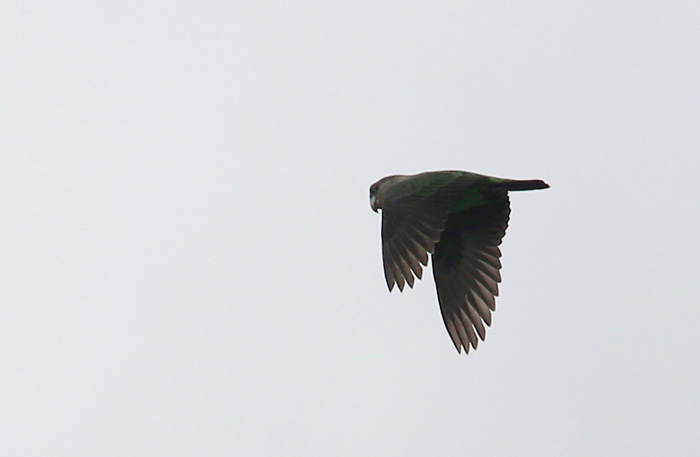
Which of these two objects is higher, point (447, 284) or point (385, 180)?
point (385, 180)

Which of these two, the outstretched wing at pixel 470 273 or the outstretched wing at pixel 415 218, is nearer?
A: the outstretched wing at pixel 415 218

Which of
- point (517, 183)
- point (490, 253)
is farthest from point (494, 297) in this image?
point (517, 183)

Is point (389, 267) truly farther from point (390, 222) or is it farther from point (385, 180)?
point (385, 180)

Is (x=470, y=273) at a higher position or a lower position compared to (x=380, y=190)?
lower

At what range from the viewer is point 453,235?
16.9 meters

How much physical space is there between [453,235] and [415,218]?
186cm

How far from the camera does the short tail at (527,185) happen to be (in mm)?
15461

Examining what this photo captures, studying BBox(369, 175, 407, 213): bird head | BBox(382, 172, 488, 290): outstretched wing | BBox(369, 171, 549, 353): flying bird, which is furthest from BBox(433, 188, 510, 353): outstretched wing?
BBox(382, 172, 488, 290): outstretched wing

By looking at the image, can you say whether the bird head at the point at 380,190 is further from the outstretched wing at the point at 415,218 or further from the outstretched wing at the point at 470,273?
the outstretched wing at the point at 470,273

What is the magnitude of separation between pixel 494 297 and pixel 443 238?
0.90 meters

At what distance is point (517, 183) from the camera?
51.1 feet

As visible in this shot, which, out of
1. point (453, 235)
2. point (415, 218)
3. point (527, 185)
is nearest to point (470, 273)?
point (453, 235)

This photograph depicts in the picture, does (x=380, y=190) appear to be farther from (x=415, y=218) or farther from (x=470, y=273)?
(x=470, y=273)

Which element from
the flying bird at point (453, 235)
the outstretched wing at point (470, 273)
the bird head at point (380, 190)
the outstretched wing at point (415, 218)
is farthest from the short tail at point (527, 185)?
the bird head at point (380, 190)
